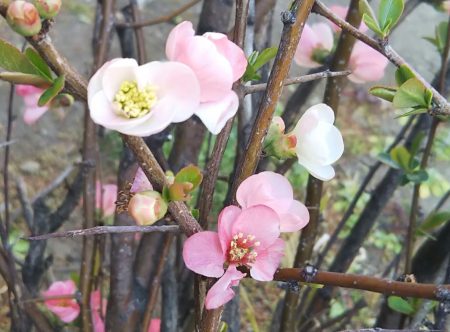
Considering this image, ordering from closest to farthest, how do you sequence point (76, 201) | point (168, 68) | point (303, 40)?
point (168, 68) < point (303, 40) < point (76, 201)

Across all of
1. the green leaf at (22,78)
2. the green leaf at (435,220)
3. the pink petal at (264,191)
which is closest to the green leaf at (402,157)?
the green leaf at (435,220)

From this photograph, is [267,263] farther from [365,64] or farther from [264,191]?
[365,64]

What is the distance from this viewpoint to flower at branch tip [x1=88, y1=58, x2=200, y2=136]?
391mm

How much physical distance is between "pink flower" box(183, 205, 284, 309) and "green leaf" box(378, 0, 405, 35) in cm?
18

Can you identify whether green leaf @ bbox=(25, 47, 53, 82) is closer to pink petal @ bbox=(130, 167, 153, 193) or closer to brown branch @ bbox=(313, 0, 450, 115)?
pink petal @ bbox=(130, 167, 153, 193)

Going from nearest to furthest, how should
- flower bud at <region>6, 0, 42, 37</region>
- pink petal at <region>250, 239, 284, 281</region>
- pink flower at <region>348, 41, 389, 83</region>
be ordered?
flower bud at <region>6, 0, 42, 37</region>, pink petal at <region>250, 239, 284, 281</region>, pink flower at <region>348, 41, 389, 83</region>

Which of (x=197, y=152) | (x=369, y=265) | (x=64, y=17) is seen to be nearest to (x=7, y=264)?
(x=197, y=152)

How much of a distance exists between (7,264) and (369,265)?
4.88 ft

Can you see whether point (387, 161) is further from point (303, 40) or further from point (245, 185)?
point (245, 185)

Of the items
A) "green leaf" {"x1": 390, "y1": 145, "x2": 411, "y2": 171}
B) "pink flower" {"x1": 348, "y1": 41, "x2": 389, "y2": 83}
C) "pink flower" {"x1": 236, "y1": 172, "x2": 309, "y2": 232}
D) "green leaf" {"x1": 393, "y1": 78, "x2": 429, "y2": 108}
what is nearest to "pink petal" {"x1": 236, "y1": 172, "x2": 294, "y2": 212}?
"pink flower" {"x1": 236, "y1": 172, "x2": 309, "y2": 232}

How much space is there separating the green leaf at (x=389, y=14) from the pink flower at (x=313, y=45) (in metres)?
0.29

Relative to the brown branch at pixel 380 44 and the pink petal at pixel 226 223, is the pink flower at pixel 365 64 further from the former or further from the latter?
the pink petal at pixel 226 223

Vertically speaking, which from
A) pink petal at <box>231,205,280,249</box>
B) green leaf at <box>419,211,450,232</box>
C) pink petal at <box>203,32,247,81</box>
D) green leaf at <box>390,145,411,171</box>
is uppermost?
green leaf at <box>390,145,411,171</box>

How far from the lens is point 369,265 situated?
7.04 feet
